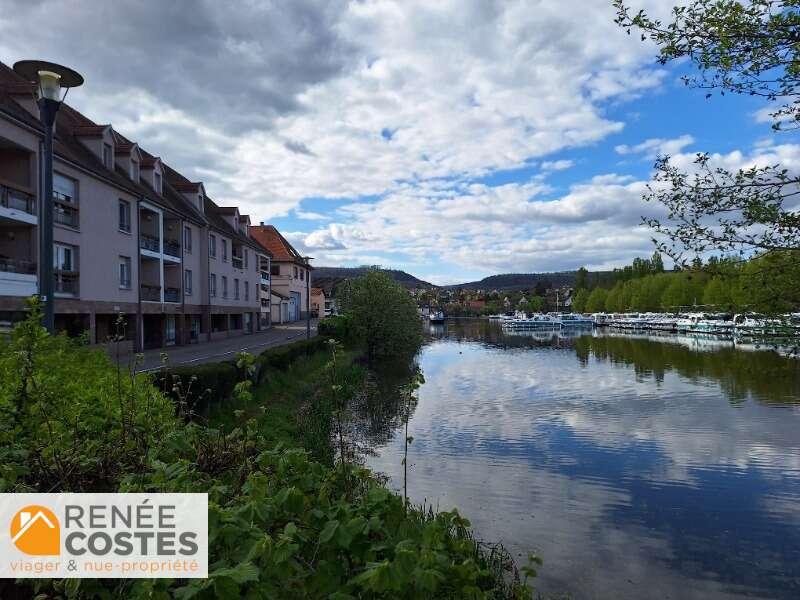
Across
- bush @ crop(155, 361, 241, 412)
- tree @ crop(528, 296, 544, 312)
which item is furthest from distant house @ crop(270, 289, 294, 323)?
tree @ crop(528, 296, 544, 312)

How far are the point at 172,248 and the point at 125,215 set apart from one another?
5650mm

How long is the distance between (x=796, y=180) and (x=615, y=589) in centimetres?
592

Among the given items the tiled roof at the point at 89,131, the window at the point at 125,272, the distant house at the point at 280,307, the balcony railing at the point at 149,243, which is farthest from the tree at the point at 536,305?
the tiled roof at the point at 89,131

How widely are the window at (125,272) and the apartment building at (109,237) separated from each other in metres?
0.05

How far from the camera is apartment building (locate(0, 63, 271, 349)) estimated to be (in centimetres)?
2058

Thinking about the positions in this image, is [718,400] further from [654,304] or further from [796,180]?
[654,304]

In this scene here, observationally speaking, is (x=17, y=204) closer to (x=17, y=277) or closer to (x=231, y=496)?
(x=17, y=277)

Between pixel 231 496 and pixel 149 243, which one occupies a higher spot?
pixel 149 243

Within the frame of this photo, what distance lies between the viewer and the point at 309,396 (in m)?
21.9

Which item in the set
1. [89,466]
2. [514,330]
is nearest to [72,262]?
[89,466]

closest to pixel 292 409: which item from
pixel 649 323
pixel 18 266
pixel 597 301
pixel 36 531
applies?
pixel 18 266

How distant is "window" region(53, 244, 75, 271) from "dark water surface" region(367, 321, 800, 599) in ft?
50.5

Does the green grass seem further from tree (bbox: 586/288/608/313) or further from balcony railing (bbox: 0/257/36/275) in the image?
tree (bbox: 586/288/608/313)

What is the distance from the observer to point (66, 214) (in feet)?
76.0
